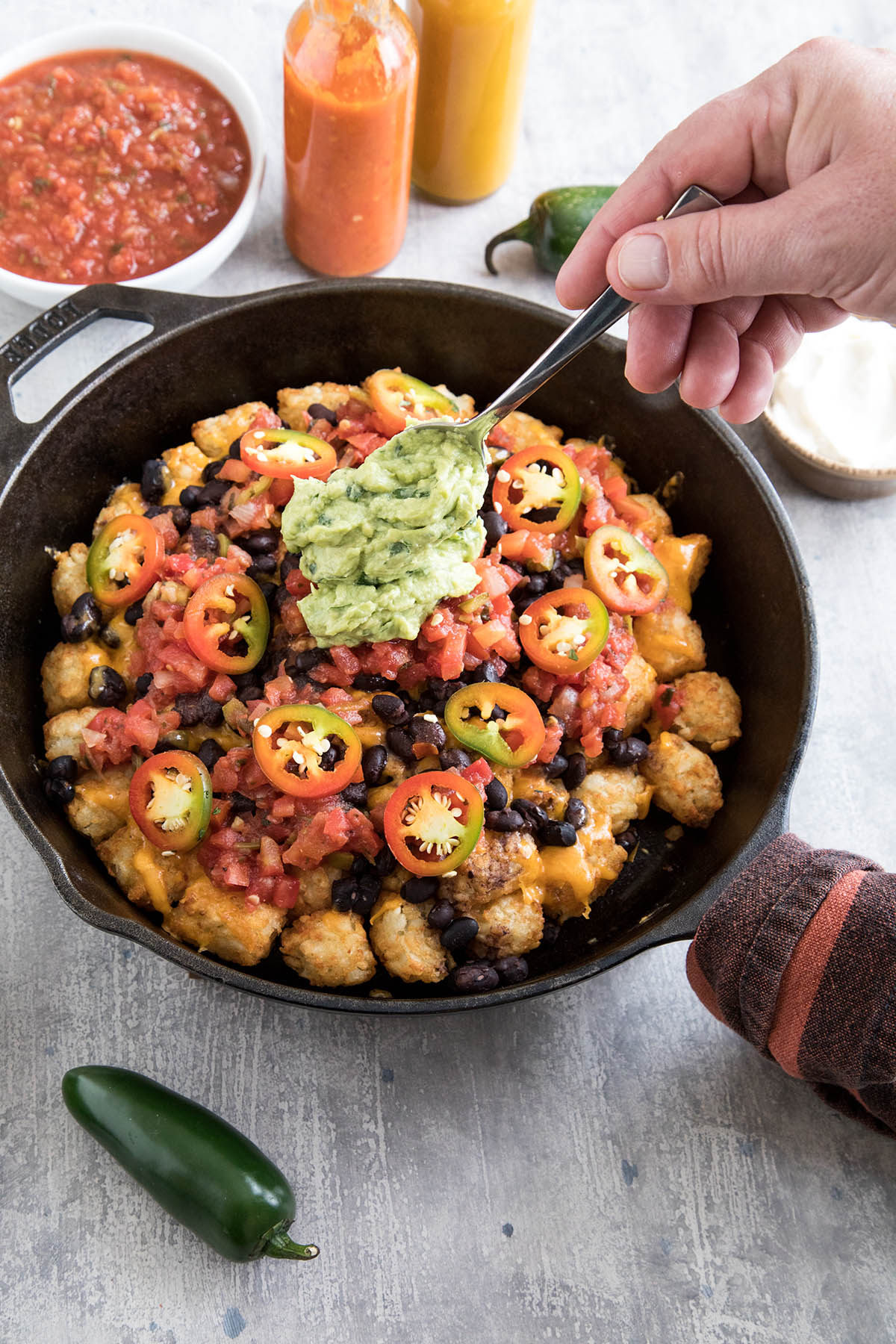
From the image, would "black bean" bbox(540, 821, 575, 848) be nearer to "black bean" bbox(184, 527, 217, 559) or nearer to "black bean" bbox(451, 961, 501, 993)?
"black bean" bbox(451, 961, 501, 993)

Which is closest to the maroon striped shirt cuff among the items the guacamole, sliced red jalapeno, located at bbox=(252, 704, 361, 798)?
sliced red jalapeno, located at bbox=(252, 704, 361, 798)

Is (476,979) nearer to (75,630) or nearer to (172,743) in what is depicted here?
(172,743)

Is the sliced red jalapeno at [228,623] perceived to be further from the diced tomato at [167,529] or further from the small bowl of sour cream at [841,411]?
the small bowl of sour cream at [841,411]

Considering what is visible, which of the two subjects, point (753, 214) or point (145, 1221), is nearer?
point (753, 214)

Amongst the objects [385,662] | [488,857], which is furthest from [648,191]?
[488,857]

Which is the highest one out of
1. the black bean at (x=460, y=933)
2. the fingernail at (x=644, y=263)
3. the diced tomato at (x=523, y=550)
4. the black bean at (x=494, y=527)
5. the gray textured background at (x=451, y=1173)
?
the fingernail at (x=644, y=263)

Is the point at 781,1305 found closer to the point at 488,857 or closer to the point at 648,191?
the point at 488,857

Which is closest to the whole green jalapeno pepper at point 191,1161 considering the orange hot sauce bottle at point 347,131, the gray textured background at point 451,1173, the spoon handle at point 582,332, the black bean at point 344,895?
the gray textured background at point 451,1173
